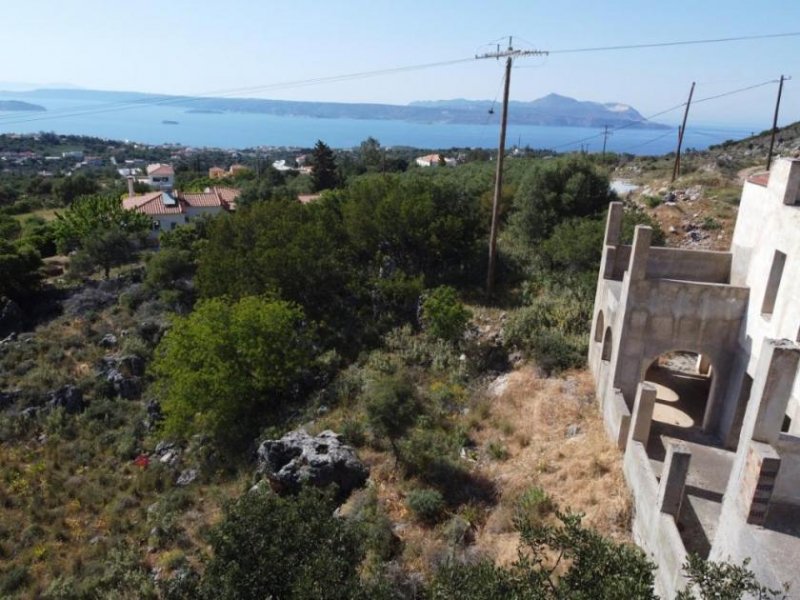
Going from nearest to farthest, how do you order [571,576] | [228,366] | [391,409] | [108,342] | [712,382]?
[571,576] → [712,382] → [391,409] → [228,366] → [108,342]

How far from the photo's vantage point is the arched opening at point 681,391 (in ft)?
54.0

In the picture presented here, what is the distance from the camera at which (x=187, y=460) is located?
75.2 ft

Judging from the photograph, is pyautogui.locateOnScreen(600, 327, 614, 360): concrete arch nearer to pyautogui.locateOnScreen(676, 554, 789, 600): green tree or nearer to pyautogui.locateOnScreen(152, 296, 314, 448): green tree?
pyautogui.locateOnScreen(676, 554, 789, 600): green tree

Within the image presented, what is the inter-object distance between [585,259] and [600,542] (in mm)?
20559

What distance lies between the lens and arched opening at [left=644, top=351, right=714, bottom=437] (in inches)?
648

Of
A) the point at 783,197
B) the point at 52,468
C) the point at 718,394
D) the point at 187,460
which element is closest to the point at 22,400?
the point at 52,468

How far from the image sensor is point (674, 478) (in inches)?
426

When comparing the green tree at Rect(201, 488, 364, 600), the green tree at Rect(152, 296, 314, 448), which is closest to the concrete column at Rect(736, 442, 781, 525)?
the green tree at Rect(201, 488, 364, 600)

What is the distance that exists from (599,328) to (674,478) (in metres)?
9.11

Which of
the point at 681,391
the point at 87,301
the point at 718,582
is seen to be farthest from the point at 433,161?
the point at 718,582

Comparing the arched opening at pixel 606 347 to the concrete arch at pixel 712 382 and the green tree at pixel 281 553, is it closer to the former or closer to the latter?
the concrete arch at pixel 712 382

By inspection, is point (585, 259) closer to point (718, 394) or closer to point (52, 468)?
point (718, 394)

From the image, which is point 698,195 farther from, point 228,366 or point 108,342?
point 108,342

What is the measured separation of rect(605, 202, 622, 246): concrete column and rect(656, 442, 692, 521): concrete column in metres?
9.40
